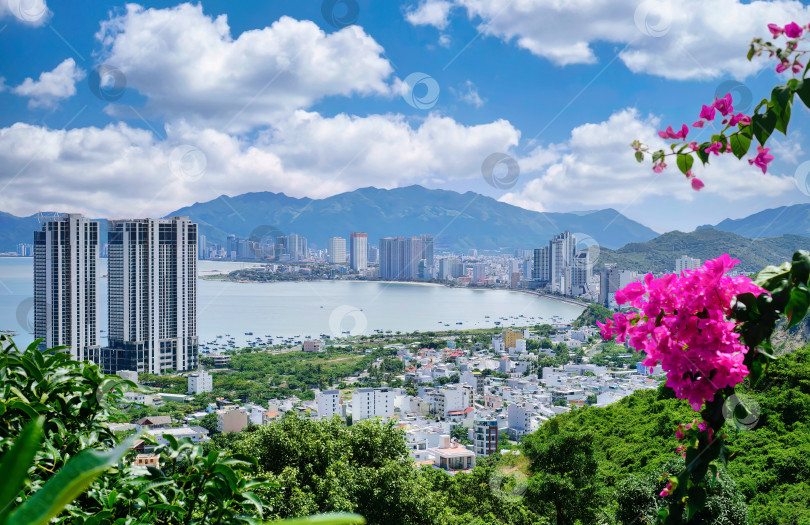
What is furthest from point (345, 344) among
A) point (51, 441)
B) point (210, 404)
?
point (51, 441)

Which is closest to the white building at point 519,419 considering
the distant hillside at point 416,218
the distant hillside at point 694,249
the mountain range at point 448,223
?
the distant hillside at point 694,249

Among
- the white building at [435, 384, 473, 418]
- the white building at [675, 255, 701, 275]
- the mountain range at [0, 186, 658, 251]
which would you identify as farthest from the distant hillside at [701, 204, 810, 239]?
the white building at [435, 384, 473, 418]

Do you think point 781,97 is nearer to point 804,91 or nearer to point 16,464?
point 804,91

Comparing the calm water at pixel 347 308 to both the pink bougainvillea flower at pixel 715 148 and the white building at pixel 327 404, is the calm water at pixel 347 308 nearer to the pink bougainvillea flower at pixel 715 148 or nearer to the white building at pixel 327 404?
the white building at pixel 327 404

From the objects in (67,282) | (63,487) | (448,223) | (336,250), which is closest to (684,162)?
(63,487)

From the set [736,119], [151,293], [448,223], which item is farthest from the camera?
[448,223]

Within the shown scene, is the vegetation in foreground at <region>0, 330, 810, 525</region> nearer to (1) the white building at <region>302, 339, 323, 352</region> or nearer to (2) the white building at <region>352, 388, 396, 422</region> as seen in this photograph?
(2) the white building at <region>352, 388, 396, 422</region>

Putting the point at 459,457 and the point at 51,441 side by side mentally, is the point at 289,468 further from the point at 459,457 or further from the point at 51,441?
the point at 459,457
